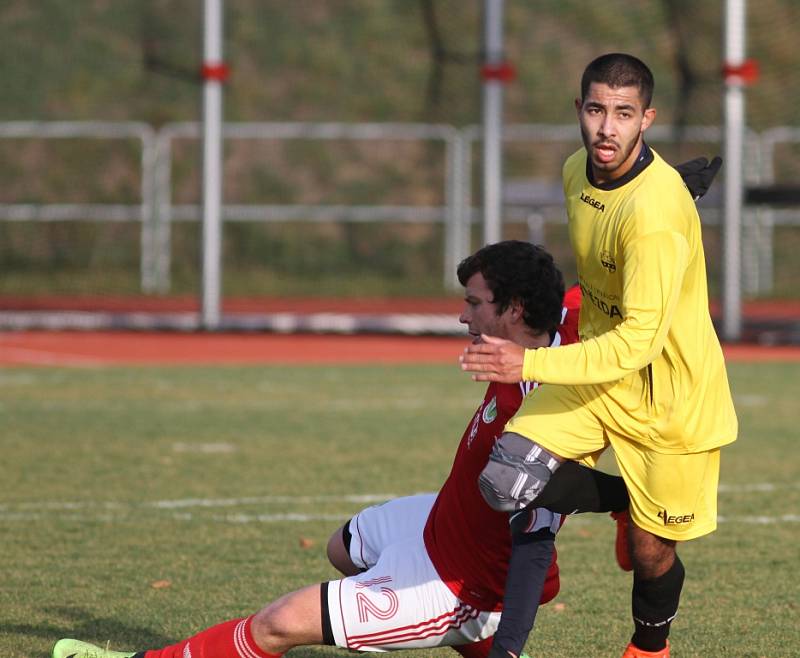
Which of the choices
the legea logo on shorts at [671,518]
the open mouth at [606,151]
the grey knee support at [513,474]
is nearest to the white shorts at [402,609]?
the grey knee support at [513,474]

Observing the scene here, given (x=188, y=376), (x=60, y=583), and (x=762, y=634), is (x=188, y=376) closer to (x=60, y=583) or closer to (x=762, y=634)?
(x=60, y=583)

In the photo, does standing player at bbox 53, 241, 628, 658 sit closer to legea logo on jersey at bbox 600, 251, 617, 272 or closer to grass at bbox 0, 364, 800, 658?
legea logo on jersey at bbox 600, 251, 617, 272

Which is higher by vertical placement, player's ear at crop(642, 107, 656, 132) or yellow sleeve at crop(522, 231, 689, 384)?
player's ear at crop(642, 107, 656, 132)

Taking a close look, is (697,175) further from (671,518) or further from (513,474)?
(513,474)

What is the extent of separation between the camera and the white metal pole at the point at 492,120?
1688cm

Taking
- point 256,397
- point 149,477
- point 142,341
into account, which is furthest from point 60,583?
point 142,341

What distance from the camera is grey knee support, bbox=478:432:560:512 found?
3922 millimetres

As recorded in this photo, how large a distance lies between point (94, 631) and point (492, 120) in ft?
40.6

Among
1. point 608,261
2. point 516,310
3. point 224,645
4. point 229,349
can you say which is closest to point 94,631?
point 224,645

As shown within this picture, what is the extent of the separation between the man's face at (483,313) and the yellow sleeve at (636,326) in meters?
0.26

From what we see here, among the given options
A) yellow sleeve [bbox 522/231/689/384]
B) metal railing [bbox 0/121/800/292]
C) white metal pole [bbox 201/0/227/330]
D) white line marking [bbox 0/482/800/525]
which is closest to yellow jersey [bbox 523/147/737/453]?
yellow sleeve [bbox 522/231/689/384]

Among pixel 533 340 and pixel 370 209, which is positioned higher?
pixel 370 209

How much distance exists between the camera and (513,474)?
12.9 feet

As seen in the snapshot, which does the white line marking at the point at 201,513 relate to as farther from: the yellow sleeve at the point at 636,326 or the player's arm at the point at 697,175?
the yellow sleeve at the point at 636,326
